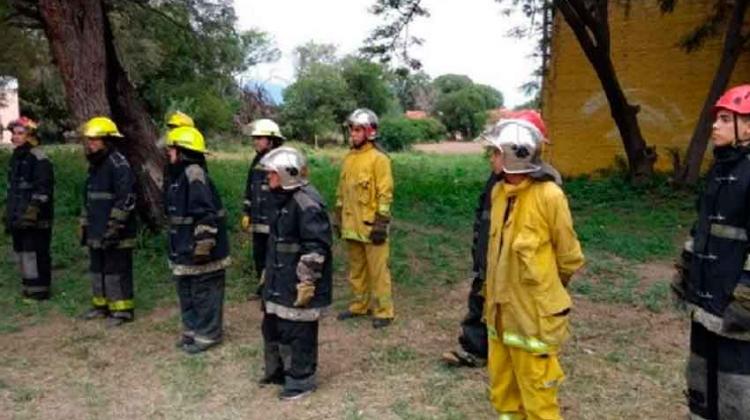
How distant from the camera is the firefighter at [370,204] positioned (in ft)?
22.9

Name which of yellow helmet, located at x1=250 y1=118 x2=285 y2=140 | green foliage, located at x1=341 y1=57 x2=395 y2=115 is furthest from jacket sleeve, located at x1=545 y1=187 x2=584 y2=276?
green foliage, located at x1=341 y1=57 x2=395 y2=115

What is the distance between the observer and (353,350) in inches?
256

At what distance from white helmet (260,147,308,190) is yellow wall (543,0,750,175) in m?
13.5

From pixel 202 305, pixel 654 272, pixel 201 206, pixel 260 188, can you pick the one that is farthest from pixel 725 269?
pixel 654 272

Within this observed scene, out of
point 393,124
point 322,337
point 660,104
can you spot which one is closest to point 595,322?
point 322,337

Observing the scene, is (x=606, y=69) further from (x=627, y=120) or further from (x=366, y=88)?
(x=366, y=88)

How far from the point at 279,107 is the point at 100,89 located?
1227 inches

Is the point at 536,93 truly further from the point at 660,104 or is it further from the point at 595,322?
the point at 595,322

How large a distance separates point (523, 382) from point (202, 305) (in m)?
3.28

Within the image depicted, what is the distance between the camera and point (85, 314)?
7.68 metres

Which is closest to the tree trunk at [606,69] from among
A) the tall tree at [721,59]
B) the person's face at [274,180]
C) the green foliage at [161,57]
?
the tall tree at [721,59]

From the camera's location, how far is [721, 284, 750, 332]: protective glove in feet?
11.9

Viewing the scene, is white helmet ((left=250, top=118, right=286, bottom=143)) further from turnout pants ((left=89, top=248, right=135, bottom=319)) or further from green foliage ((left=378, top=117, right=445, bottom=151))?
green foliage ((left=378, top=117, right=445, bottom=151))

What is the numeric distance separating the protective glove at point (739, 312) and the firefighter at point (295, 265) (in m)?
2.61
